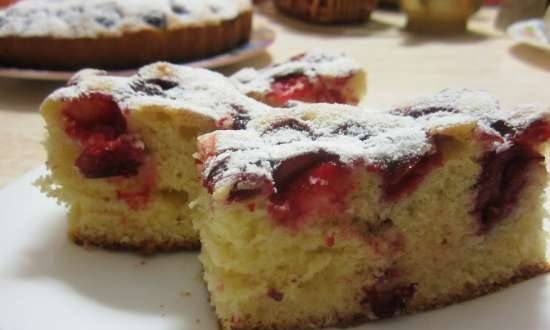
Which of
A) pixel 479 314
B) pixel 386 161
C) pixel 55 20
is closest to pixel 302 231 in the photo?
→ pixel 386 161

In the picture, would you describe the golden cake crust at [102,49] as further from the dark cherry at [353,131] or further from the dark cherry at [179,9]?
the dark cherry at [353,131]

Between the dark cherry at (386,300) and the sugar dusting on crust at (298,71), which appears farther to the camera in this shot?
the sugar dusting on crust at (298,71)

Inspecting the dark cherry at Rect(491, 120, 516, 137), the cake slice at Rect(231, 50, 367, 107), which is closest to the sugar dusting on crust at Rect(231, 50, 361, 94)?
the cake slice at Rect(231, 50, 367, 107)

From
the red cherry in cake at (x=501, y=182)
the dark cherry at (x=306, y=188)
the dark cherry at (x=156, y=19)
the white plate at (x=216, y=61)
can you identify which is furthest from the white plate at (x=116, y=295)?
the dark cherry at (x=156, y=19)

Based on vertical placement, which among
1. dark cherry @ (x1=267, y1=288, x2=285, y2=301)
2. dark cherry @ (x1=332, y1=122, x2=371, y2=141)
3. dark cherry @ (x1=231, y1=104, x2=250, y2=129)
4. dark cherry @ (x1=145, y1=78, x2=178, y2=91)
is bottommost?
dark cherry @ (x1=267, y1=288, x2=285, y2=301)

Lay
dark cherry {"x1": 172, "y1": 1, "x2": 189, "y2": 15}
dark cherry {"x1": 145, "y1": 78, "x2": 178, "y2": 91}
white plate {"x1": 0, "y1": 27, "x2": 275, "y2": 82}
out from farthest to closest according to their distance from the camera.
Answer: dark cherry {"x1": 172, "y1": 1, "x2": 189, "y2": 15} → white plate {"x1": 0, "y1": 27, "x2": 275, "y2": 82} → dark cherry {"x1": 145, "y1": 78, "x2": 178, "y2": 91}

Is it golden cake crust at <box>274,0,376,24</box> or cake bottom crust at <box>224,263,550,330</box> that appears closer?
cake bottom crust at <box>224,263,550,330</box>

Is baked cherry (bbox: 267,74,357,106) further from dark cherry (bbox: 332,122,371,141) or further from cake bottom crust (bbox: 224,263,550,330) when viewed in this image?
cake bottom crust (bbox: 224,263,550,330)
